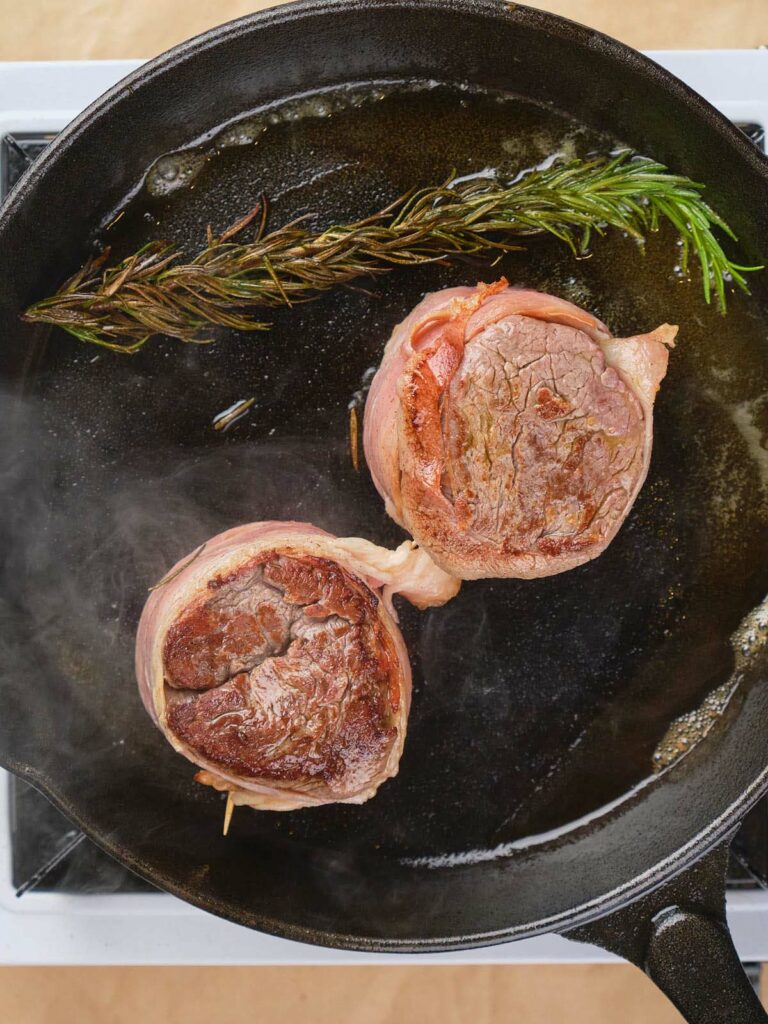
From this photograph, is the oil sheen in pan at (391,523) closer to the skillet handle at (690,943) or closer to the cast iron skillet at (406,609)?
the cast iron skillet at (406,609)

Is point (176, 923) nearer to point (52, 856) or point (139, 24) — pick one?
point (52, 856)

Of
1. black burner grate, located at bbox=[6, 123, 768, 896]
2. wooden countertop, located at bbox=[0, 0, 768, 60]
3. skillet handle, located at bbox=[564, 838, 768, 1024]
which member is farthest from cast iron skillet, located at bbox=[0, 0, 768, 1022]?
wooden countertop, located at bbox=[0, 0, 768, 60]

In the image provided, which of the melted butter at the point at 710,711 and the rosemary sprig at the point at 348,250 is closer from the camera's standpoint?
the rosemary sprig at the point at 348,250

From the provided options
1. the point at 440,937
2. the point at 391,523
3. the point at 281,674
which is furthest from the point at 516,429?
the point at 440,937

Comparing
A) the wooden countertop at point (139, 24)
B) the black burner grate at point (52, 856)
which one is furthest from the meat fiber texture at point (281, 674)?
the wooden countertop at point (139, 24)

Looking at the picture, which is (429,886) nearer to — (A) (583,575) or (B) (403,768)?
(B) (403,768)

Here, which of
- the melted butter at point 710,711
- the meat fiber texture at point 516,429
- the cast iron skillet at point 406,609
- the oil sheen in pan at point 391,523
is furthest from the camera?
the melted butter at point 710,711

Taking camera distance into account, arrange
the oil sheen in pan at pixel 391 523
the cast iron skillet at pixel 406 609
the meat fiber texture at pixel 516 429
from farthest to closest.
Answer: the oil sheen in pan at pixel 391 523 → the cast iron skillet at pixel 406 609 → the meat fiber texture at pixel 516 429

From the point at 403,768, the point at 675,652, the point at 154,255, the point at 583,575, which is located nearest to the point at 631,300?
the point at 583,575

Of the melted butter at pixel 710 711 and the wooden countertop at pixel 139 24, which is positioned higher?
the wooden countertop at pixel 139 24
